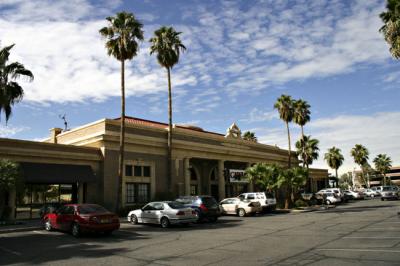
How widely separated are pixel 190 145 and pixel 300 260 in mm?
25355

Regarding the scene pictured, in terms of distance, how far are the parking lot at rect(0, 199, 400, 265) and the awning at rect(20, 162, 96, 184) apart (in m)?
6.99

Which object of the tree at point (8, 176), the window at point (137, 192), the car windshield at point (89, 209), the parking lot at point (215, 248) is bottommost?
the parking lot at point (215, 248)

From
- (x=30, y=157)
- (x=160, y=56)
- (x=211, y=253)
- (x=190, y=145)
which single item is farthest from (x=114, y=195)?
(x=211, y=253)

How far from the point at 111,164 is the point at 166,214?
33.4ft

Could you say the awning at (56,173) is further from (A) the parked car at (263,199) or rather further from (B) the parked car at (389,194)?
(B) the parked car at (389,194)

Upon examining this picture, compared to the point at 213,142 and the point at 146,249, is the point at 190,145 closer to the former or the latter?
the point at 213,142

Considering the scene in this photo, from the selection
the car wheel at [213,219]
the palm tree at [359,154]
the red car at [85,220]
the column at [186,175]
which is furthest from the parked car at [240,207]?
the palm tree at [359,154]

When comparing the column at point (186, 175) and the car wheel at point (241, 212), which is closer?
the car wheel at point (241, 212)

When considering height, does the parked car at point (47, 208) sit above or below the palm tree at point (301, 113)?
below

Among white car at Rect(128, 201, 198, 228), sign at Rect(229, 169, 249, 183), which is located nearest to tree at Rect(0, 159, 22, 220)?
white car at Rect(128, 201, 198, 228)

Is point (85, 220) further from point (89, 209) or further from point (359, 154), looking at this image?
point (359, 154)

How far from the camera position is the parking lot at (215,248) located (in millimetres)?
10297

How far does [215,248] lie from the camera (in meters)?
12.5

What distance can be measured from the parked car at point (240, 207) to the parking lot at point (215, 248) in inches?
377
